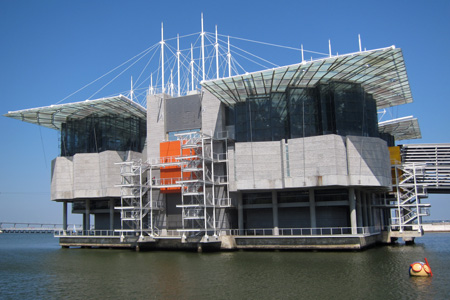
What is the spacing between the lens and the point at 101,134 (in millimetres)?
75562

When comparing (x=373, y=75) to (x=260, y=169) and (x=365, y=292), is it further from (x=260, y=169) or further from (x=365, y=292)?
(x=365, y=292)

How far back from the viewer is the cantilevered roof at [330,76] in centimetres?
5397

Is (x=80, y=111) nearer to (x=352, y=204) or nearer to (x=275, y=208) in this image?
(x=275, y=208)

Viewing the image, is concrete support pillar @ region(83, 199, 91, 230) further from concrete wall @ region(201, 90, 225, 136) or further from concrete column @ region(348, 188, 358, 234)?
concrete column @ region(348, 188, 358, 234)

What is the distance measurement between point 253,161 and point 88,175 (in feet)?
96.8

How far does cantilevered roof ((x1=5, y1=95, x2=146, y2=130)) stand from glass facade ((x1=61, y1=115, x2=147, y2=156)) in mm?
1050

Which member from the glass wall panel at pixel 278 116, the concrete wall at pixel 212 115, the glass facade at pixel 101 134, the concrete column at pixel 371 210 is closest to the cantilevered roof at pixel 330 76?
the glass wall panel at pixel 278 116

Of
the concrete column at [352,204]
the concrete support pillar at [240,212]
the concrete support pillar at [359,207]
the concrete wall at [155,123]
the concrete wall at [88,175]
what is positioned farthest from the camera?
the concrete wall at [88,175]

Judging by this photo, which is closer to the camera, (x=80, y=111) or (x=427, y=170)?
(x=80, y=111)

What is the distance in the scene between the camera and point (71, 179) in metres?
76.1

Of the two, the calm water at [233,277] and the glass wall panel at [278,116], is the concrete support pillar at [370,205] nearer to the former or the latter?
the calm water at [233,277]

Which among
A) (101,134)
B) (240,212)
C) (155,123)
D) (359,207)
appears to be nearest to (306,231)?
(359,207)

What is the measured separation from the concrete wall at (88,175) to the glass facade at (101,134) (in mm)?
→ 1754

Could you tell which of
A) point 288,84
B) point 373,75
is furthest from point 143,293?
point 373,75
